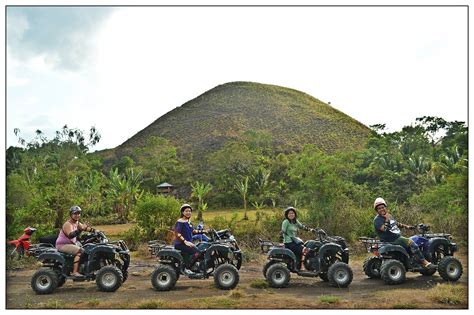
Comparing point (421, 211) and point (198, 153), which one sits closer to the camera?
point (421, 211)

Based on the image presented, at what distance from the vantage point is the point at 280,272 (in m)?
8.51

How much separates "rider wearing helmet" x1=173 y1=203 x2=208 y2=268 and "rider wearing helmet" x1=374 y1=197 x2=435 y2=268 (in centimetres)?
322

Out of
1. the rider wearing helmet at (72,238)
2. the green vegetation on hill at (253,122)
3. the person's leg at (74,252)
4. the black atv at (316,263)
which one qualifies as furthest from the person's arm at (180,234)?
the green vegetation on hill at (253,122)

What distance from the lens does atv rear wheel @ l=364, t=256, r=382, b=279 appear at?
30.2 feet

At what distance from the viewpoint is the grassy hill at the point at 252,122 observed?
164 ft

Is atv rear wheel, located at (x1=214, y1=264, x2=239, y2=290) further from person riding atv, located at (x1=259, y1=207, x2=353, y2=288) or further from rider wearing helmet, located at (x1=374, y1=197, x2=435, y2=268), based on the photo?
rider wearing helmet, located at (x1=374, y1=197, x2=435, y2=268)

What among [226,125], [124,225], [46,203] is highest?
[226,125]

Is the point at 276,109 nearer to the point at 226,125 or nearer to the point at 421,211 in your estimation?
the point at 226,125

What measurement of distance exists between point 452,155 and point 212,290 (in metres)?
20.9

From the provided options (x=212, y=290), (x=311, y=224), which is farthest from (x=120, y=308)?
(x=311, y=224)

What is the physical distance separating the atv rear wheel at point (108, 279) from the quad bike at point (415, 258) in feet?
14.4

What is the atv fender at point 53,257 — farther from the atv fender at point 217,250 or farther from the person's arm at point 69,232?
the atv fender at point 217,250

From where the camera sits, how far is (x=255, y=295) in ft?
25.7

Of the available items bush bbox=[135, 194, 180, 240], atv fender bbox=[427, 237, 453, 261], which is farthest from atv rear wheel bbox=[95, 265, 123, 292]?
bush bbox=[135, 194, 180, 240]
